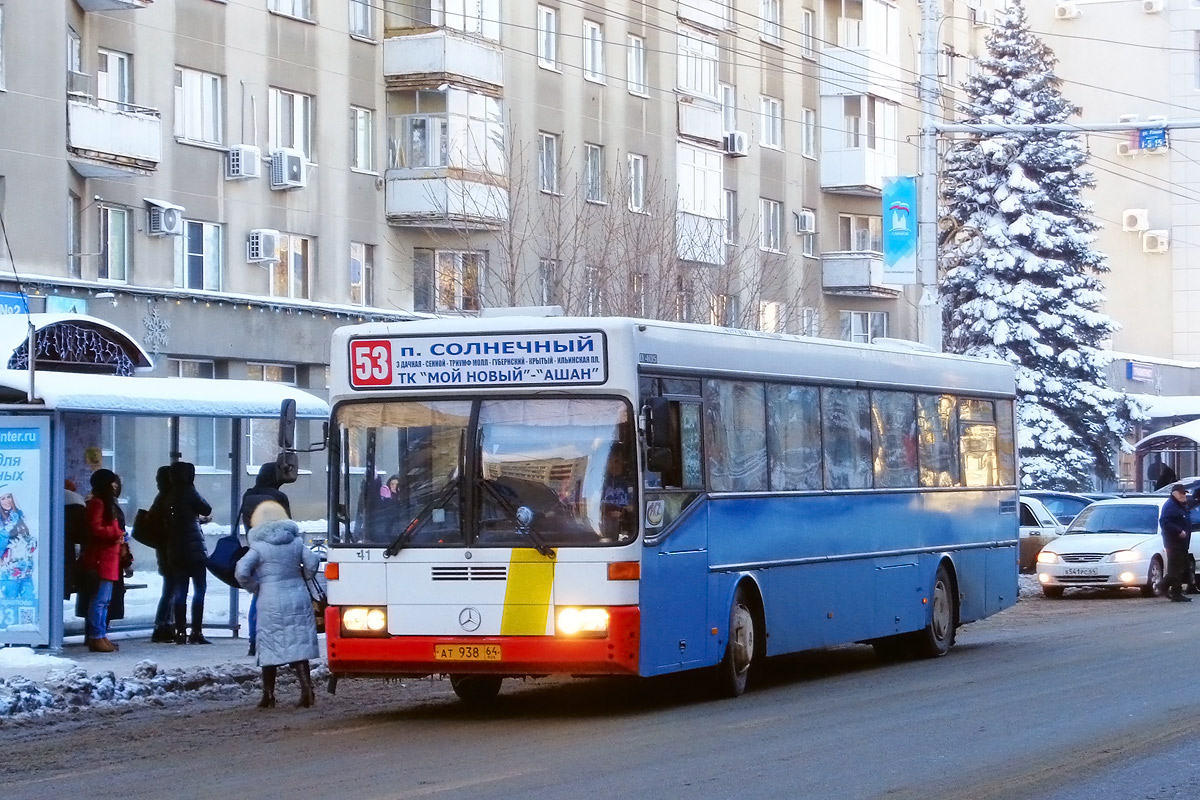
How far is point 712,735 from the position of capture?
501 inches

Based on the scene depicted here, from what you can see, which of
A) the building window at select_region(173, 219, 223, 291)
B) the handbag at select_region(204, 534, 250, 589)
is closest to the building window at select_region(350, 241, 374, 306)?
the building window at select_region(173, 219, 223, 291)

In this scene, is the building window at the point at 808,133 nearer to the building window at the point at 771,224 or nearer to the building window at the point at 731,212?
the building window at the point at 771,224

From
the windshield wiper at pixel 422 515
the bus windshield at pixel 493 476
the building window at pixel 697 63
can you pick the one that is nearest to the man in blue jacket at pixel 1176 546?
the bus windshield at pixel 493 476

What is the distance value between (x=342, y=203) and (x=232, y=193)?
3117 millimetres

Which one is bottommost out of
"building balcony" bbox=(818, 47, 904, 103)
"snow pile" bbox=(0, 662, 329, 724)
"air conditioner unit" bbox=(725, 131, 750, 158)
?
"snow pile" bbox=(0, 662, 329, 724)

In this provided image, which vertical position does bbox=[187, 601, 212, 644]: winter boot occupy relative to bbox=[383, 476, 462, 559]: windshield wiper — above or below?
below

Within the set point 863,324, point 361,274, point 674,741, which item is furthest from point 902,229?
point 863,324

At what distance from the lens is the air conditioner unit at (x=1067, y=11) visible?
7531cm

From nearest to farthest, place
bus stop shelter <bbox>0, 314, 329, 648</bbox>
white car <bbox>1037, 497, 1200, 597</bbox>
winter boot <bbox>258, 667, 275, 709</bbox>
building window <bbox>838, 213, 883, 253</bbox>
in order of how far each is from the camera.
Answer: winter boot <bbox>258, 667, 275, 709</bbox>
bus stop shelter <bbox>0, 314, 329, 648</bbox>
white car <bbox>1037, 497, 1200, 597</bbox>
building window <bbox>838, 213, 883, 253</bbox>

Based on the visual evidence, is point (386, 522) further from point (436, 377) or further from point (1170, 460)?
point (1170, 460)

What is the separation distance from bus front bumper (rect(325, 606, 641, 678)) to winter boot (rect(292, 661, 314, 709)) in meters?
1.13

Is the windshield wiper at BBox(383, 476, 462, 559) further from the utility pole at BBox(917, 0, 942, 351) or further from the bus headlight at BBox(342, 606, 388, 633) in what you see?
the utility pole at BBox(917, 0, 942, 351)

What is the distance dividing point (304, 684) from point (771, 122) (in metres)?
39.1

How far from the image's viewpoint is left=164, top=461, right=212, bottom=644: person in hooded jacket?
19.6 meters
